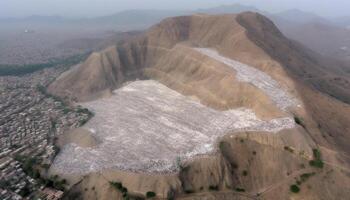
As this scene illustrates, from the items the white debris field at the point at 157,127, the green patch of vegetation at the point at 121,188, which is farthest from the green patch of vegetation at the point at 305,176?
the green patch of vegetation at the point at 121,188

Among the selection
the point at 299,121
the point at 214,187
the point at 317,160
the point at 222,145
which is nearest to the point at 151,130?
the point at 222,145

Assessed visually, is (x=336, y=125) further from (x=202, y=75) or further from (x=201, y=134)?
(x=202, y=75)

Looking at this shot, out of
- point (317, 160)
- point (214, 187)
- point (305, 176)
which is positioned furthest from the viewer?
point (317, 160)

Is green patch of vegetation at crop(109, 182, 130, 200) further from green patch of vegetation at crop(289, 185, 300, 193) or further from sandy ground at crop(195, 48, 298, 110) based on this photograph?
sandy ground at crop(195, 48, 298, 110)

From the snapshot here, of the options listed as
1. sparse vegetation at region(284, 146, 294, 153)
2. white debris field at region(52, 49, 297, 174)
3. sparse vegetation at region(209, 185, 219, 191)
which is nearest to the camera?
sparse vegetation at region(209, 185, 219, 191)

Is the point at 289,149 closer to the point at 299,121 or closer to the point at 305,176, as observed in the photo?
the point at 305,176

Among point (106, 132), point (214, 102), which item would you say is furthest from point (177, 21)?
point (106, 132)

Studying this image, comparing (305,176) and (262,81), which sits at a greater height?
(262,81)

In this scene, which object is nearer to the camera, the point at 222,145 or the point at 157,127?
the point at 222,145

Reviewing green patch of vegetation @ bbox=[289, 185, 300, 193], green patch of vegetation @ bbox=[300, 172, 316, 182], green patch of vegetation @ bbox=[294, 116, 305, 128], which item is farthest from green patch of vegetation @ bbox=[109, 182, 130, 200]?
green patch of vegetation @ bbox=[294, 116, 305, 128]
